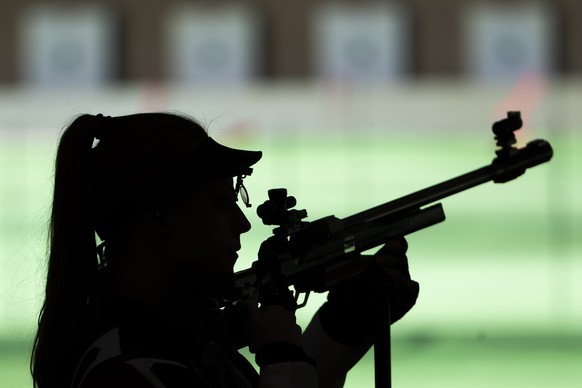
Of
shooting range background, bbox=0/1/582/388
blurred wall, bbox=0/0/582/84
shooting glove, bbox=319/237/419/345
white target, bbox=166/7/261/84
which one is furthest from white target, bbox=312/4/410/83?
shooting glove, bbox=319/237/419/345

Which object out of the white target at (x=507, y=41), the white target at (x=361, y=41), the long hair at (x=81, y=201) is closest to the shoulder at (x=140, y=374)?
the long hair at (x=81, y=201)

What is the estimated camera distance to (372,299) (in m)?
1.47

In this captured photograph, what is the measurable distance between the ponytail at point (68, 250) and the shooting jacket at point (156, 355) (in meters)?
0.03

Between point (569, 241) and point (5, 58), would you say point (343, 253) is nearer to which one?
point (569, 241)

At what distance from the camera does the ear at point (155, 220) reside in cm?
127

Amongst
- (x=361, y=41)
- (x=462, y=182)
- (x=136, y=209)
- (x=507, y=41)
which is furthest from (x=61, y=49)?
(x=136, y=209)

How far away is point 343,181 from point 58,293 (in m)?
5.18

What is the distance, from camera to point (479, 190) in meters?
6.55

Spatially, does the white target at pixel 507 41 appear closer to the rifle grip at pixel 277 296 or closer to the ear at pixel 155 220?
the rifle grip at pixel 277 296

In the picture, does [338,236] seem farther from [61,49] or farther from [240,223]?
[61,49]

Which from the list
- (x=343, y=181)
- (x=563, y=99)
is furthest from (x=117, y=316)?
(x=563, y=99)

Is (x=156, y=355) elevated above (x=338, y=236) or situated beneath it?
situated beneath

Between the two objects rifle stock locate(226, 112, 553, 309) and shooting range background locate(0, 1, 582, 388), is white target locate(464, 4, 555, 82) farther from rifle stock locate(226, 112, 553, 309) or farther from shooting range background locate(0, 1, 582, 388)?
rifle stock locate(226, 112, 553, 309)

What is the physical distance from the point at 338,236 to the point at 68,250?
0.35m
